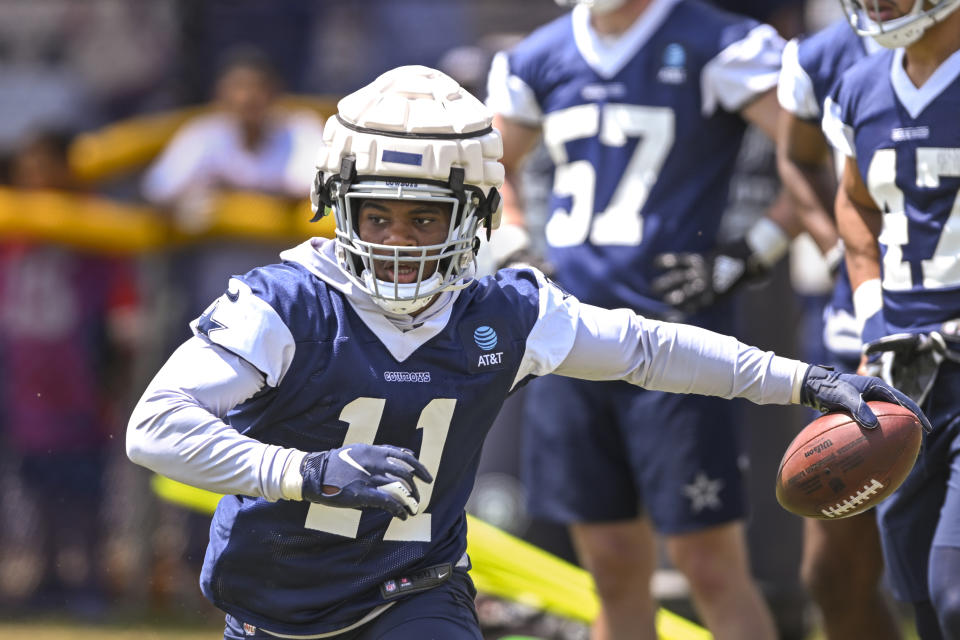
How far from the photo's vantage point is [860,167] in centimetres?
395

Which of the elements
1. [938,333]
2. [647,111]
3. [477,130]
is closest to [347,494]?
[477,130]

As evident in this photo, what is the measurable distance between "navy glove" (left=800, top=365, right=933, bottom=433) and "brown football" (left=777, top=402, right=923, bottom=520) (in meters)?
0.02

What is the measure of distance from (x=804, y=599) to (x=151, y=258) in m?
3.40

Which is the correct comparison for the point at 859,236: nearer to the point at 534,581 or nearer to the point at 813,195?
the point at 813,195

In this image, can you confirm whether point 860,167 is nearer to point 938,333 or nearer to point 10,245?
point 938,333

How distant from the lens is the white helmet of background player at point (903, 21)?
3.72 meters

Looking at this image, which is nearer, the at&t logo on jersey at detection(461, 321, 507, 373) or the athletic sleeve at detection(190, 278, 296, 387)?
the athletic sleeve at detection(190, 278, 296, 387)

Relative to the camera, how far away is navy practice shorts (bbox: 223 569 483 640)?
10.8 feet

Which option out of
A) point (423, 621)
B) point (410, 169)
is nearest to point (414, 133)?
point (410, 169)

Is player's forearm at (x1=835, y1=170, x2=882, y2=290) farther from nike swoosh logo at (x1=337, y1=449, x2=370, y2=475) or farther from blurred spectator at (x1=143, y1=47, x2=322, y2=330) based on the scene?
blurred spectator at (x1=143, y1=47, x2=322, y2=330)

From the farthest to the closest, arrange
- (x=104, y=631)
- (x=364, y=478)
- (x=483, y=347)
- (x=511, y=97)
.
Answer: (x=104, y=631), (x=511, y=97), (x=483, y=347), (x=364, y=478)

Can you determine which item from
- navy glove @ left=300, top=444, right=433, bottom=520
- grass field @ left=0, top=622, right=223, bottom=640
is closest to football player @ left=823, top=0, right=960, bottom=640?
navy glove @ left=300, top=444, right=433, bottom=520

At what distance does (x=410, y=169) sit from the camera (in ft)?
10.8

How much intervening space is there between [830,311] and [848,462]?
1.19m
